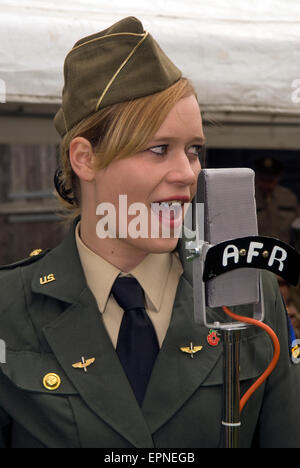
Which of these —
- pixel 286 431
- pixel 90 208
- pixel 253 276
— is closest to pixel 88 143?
pixel 90 208

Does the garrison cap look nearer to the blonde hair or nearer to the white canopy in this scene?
the white canopy

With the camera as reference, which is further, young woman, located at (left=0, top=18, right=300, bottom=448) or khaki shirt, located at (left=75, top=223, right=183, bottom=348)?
khaki shirt, located at (left=75, top=223, right=183, bottom=348)

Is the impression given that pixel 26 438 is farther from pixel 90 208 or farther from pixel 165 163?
pixel 165 163

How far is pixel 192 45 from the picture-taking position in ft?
7.71

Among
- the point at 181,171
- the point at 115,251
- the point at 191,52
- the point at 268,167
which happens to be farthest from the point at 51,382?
the point at 268,167

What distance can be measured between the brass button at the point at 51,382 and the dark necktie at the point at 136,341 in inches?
5.9

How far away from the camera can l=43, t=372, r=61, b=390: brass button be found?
1.56 m

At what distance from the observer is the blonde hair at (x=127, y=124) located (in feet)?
4.79

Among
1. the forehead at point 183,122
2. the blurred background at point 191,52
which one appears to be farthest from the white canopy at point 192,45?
the forehead at point 183,122

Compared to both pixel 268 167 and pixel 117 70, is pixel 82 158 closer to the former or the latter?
pixel 117 70

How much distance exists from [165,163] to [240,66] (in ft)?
3.43

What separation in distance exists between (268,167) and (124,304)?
355 cm

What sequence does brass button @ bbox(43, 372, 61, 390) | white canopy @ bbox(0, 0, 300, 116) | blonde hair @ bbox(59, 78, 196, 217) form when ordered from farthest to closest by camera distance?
white canopy @ bbox(0, 0, 300, 116) < brass button @ bbox(43, 372, 61, 390) < blonde hair @ bbox(59, 78, 196, 217)

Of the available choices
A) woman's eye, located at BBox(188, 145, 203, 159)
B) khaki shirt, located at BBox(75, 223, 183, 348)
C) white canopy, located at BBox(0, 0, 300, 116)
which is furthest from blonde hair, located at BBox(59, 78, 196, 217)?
white canopy, located at BBox(0, 0, 300, 116)
